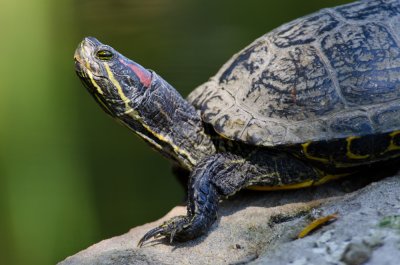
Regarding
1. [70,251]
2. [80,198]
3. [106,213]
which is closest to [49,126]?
[80,198]

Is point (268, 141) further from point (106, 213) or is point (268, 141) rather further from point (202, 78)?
point (202, 78)

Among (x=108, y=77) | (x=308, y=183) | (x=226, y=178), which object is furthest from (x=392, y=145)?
(x=108, y=77)

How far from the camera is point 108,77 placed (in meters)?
4.24

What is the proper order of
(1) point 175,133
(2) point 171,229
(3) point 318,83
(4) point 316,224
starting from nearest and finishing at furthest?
(4) point 316,224 → (2) point 171,229 → (3) point 318,83 → (1) point 175,133

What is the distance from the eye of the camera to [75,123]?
32.8 feet

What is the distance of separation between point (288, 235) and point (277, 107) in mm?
1133

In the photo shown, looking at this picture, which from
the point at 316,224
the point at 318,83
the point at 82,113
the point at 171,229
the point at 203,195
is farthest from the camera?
the point at 82,113

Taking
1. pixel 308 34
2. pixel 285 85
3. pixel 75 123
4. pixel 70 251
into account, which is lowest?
pixel 70 251

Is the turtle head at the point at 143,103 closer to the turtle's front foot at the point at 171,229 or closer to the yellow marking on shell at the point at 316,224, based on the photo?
the turtle's front foot at the point at 171,229

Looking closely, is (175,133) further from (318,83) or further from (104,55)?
(318,83)

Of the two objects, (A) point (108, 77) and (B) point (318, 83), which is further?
(A) point (108, 77)

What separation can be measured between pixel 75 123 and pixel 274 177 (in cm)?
662

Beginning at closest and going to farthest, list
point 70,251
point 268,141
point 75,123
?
point 268,141 < point 70,251 < point 75,123

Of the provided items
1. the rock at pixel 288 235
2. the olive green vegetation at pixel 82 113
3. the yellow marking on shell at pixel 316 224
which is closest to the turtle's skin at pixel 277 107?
the rock at pixel 288 235
